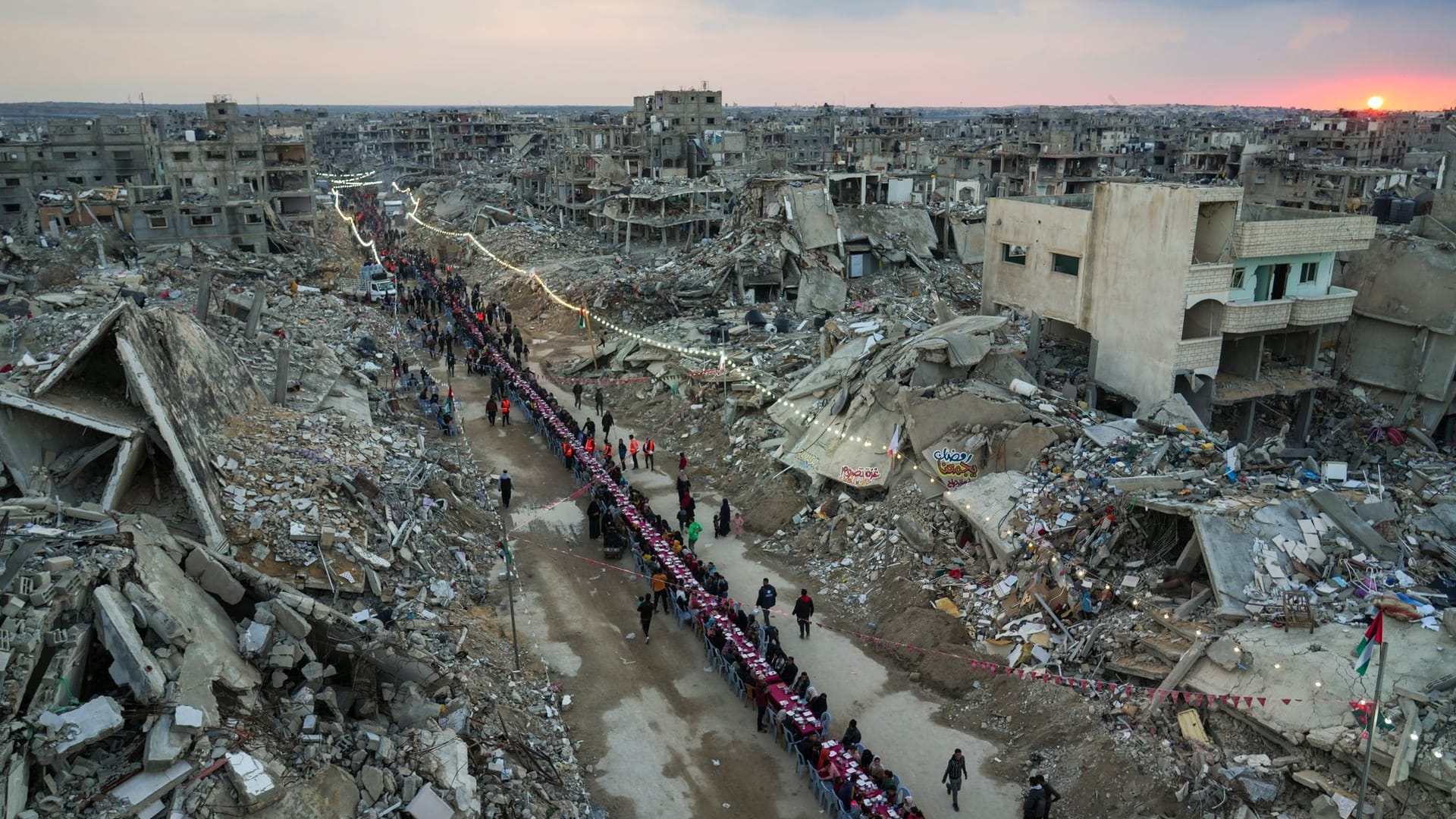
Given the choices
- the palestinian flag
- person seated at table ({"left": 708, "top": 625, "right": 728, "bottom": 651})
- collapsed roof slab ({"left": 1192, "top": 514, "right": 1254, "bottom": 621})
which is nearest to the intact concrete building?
collapsed roof slab ({"left": 1192, "top": 514, "right": 1254, "bottom": 621})

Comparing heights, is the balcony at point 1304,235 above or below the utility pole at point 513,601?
above

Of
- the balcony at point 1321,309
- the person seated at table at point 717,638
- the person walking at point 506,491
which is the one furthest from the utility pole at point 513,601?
the balcony at point 1321,309

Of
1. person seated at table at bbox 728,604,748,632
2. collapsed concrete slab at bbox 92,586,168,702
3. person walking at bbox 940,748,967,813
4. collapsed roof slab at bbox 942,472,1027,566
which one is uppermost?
collapsed concrete slab at bbox 92,586,168,702

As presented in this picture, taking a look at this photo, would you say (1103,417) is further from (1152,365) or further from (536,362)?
(536,362)

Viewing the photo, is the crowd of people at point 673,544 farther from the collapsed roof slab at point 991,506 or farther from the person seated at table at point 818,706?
the collapsed roof slab at point 991,506

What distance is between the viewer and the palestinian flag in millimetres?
11016

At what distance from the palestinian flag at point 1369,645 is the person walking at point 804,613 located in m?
Result: 8.40

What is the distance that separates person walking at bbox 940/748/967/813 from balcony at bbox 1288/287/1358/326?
710 inches

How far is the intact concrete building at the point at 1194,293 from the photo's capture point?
24.3 m

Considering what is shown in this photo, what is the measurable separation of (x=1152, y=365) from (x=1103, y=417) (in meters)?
4.47

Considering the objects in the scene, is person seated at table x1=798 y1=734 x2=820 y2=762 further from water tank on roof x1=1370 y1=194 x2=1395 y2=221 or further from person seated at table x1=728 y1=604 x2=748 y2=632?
water tank on roof x1=1370 y1=194 x2=1395 y2=221

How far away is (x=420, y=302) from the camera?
1753 inches

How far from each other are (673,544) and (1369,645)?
1193 cm

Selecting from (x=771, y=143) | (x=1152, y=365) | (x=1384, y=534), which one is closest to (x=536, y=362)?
(x=1152, y=365)
